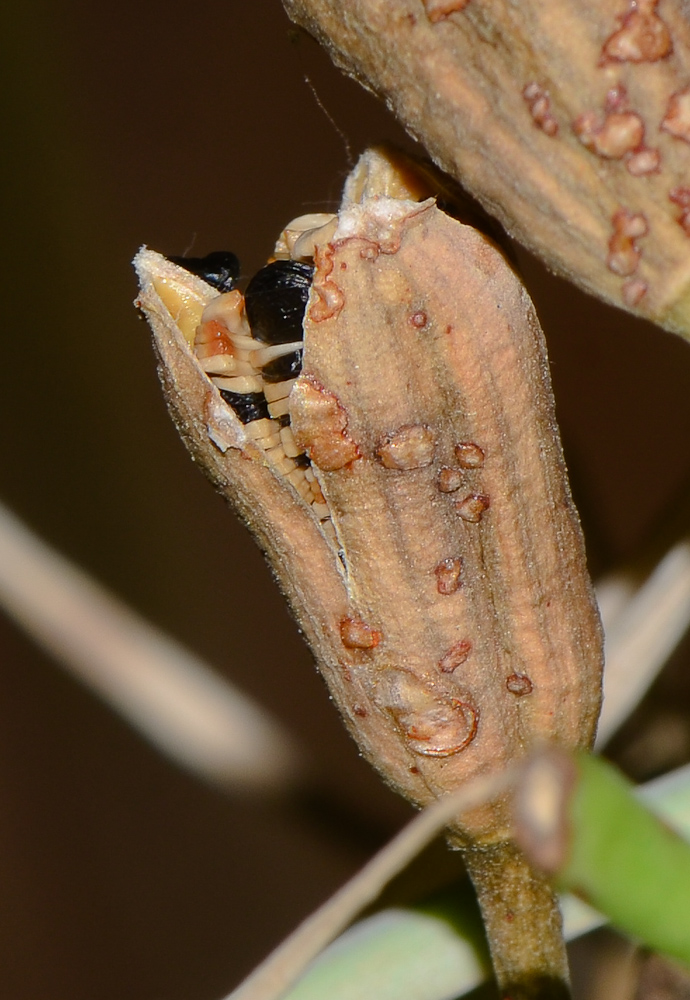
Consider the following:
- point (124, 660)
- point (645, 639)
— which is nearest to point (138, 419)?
point (124, 660)

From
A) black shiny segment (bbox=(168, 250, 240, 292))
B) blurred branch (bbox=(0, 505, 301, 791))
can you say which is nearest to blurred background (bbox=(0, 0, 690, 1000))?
blurred branch (bbox=(0, 505, 301, 791))

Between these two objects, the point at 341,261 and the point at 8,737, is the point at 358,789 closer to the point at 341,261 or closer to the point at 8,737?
the point at 8,737

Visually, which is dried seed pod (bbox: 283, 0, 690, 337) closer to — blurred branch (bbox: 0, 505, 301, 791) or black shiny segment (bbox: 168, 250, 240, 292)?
black shiny segment (bbox: 168, 250, 240, 292)

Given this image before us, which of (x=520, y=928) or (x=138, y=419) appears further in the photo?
(x=138, y=419)

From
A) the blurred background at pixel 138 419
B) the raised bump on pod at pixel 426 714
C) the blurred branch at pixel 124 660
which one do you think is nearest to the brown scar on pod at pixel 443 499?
the raised bump on pod at pixel 426 714

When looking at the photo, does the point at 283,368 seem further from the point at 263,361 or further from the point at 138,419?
the point at 138,419

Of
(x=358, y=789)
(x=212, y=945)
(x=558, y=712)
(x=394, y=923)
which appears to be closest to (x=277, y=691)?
(x=358, y=789)
